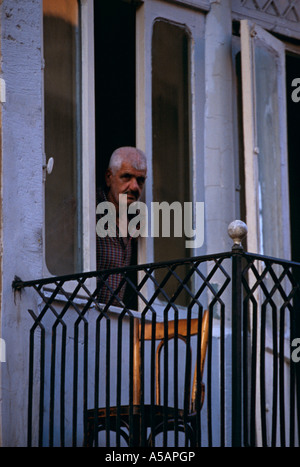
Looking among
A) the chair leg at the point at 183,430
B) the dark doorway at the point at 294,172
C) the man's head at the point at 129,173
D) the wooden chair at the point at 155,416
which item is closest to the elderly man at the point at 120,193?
the man's head at the point at 129,173

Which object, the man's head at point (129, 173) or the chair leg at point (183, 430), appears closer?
the chair leg at point (183, 430)

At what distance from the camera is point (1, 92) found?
7.55 m

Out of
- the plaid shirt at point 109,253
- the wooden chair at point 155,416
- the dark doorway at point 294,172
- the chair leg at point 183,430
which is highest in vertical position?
the dark doorway at point 294,172

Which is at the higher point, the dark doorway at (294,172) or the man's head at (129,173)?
the dark doorway at (294,172)

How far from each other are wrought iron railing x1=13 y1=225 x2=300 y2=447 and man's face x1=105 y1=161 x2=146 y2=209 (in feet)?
1.84

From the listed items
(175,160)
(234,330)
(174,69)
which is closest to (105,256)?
(175,160)

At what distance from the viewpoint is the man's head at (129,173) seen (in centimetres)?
848

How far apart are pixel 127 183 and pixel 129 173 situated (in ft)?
0.21

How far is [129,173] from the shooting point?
8.48m

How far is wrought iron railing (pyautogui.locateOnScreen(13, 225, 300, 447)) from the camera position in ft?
21.9

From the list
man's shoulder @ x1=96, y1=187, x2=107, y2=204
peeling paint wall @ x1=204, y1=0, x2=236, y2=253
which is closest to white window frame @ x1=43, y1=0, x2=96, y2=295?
man's shoulder @ x1=96, y1=187, x2=107, y2=204

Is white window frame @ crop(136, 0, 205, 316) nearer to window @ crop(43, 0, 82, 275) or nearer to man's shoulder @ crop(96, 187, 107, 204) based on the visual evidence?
man's shoulder @ crop(96, 187, 107, 204)

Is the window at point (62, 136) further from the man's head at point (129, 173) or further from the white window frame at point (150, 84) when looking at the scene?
the white window frame at point (150, 84)
